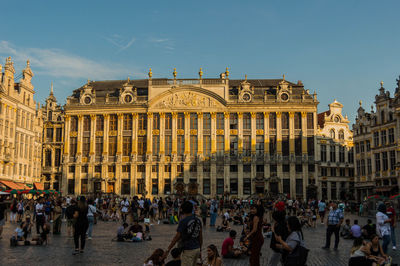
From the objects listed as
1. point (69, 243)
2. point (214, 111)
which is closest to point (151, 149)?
point (214, 111)

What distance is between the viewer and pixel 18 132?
59438 mm

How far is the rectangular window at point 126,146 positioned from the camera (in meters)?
65.3

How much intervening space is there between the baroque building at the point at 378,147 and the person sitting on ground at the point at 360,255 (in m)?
43.4

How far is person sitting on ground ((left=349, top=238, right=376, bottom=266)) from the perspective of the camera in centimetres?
953

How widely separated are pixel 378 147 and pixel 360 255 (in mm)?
49490

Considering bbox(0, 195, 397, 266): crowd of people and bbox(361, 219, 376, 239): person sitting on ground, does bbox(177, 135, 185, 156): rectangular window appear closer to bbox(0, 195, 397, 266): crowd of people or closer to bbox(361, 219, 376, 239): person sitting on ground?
bbox(0, 195, 397, 266): crowd of people

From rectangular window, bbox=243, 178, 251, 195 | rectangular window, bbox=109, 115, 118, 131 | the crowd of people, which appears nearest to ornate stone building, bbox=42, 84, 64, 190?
rectangular window, bbox=109, 115, 118, 131

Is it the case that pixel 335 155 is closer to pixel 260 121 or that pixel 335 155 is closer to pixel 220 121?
pixel 260 121

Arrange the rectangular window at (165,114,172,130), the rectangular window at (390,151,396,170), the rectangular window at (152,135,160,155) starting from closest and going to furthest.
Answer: the rectangular window at (390,151,396,170), the rectangular window at (152,135,160,155), the rectangular window at (165,114,172,130)

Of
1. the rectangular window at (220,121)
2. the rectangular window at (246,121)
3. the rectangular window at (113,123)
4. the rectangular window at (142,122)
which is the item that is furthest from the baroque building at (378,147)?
the rectangular window at (113,123)

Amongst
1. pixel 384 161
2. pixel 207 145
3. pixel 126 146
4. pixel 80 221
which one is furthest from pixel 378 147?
pixel 80 221

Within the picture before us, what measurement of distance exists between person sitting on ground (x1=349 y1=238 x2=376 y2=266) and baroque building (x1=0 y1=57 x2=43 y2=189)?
50.9m

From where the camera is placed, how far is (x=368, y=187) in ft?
195

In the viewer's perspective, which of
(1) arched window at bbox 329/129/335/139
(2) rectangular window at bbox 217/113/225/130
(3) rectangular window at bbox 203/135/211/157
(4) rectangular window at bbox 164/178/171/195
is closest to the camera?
(4) rectangular window at bbox 164/178/171/195
